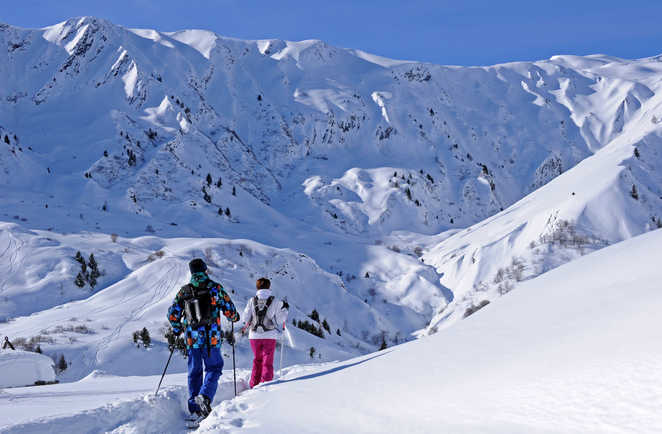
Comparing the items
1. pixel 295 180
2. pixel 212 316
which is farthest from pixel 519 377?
pixel 295 180

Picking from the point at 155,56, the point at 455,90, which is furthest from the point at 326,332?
the point at 455,90

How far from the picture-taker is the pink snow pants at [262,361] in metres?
8.30

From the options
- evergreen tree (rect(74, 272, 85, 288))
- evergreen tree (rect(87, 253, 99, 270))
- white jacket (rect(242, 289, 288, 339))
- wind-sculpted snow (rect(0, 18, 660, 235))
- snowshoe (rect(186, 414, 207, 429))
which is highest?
wind-sculpted snow (rect(0, 18, 660, 235))

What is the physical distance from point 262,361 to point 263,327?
1.95ft

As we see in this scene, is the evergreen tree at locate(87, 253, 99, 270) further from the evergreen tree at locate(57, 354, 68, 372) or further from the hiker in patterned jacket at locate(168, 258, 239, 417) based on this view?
the hiker in patterned jacket at locate(168, 258, 239, 417)

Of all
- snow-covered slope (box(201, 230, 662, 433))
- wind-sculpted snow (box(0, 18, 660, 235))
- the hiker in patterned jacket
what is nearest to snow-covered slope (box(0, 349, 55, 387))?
the hiker in patterned jacket

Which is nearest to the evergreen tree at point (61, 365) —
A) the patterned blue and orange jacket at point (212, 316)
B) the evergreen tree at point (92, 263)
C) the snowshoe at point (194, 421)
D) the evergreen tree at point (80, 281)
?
the patterned blue and orange jacket at point (212, 316)

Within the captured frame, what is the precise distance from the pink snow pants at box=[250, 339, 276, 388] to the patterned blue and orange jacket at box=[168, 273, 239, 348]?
1.29 m

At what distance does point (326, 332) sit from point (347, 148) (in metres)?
68.3

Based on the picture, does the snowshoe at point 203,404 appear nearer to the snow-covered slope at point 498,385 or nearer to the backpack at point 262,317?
the snow-covered slope at point 498,385

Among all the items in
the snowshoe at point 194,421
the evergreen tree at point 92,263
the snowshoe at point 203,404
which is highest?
the evergreen tree at point 92,263

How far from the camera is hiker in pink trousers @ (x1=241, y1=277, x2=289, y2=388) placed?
8.32m

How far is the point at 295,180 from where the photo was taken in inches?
3369

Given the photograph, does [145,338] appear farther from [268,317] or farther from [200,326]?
[200,326]
